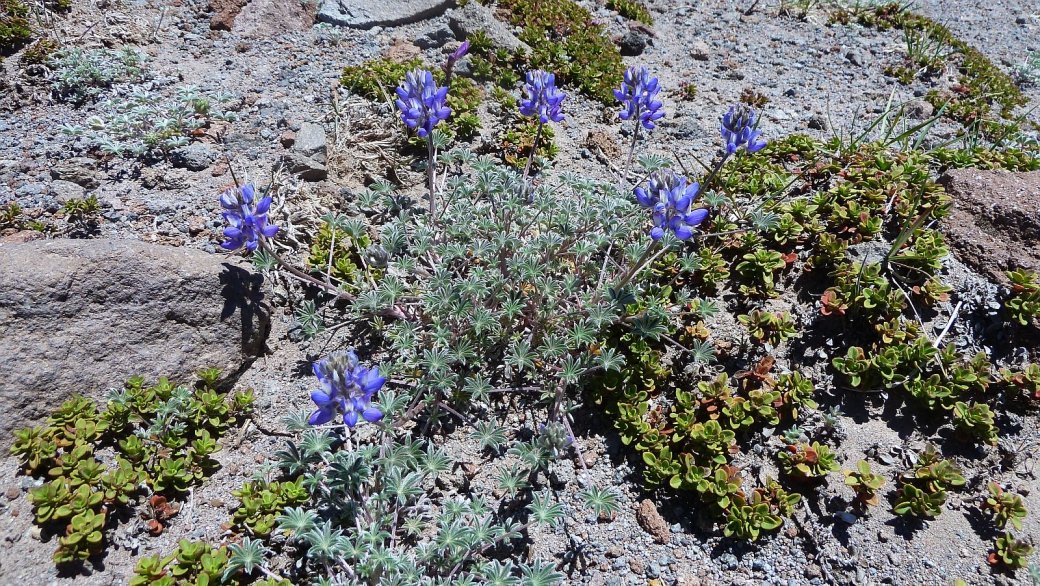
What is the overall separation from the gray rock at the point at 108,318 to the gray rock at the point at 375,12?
157 inches

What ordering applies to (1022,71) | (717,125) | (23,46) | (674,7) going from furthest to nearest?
(674,7) < (1022,71) < (717,125) < (23,46)

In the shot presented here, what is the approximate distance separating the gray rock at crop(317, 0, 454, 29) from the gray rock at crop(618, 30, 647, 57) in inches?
82.2

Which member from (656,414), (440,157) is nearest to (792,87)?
(440,157)

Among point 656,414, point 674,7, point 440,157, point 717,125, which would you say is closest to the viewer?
point 656,414

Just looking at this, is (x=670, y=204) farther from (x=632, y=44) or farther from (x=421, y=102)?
(x=632, y=44)

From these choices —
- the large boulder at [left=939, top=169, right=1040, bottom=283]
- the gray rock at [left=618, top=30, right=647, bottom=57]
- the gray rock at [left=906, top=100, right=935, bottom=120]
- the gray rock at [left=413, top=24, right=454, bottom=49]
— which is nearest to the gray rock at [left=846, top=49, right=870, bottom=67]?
the gray rock at [left=906, top=100, right=935, bottom=120]

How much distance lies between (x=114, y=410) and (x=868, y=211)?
4.77 meters

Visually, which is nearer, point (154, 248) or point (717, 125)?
point (154, 248)

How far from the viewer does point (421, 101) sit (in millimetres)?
3896

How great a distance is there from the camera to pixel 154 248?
12.4 feet

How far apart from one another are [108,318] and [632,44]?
233 inches

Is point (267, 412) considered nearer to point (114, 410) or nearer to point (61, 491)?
point (114, 410)

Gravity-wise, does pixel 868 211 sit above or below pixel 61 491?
above

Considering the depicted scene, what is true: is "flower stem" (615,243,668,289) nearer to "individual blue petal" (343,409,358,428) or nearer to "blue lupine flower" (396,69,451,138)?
"blue lupine flower" (396,69,451,138)
